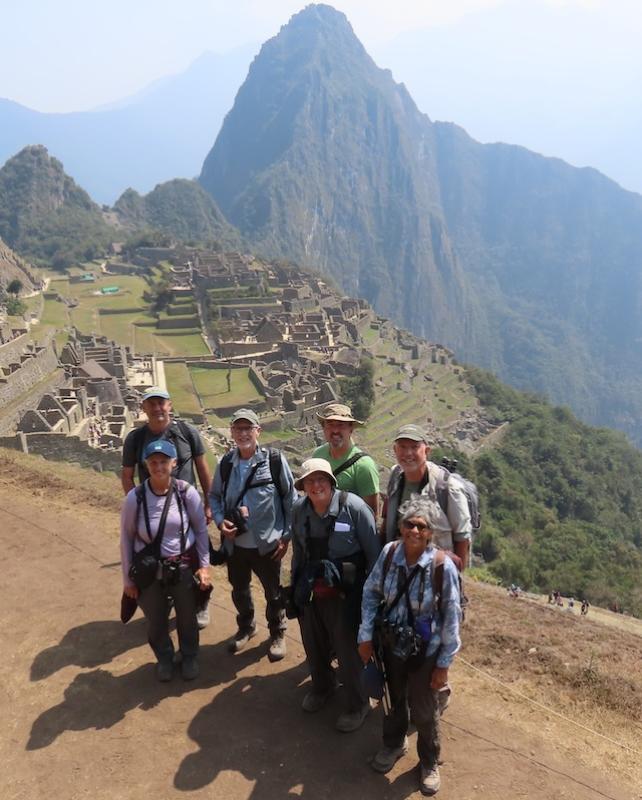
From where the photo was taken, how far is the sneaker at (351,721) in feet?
12.0

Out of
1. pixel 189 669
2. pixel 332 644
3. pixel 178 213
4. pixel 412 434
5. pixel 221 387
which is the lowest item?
pixel 221 387

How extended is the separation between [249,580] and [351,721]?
114 cm

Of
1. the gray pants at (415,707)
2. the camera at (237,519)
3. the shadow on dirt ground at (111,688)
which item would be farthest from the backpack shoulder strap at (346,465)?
the shadow on dirt ground at (111,688)

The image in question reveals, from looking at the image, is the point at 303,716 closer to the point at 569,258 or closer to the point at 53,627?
the point at 53,627

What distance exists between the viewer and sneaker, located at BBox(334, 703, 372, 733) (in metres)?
3.65

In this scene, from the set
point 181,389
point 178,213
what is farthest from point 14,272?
point 178,213

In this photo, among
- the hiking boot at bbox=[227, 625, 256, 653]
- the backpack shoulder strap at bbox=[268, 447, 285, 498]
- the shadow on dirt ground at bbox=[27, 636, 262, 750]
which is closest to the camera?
the shadow on dirt ground at bbox=[27, 636, 262, 750]

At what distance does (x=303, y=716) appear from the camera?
12.5 ft

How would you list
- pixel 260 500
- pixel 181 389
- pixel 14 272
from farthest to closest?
1. pixel 14 272
2. pixel 181 389
3. pixel 260 500

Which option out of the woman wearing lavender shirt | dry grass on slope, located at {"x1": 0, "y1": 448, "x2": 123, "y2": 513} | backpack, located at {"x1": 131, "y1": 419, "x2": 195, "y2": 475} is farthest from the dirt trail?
dry grass on slope, located at {"x1": 0, "y1": 448, "x2": 123, "y2": 513}

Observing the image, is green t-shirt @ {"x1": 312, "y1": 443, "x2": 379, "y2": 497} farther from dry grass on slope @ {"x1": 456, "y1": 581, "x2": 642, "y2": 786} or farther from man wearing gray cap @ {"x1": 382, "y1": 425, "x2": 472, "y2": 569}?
dry grass on slope @ {"x1": 456, "y1": 581, "x2": 642, "y2": 786}

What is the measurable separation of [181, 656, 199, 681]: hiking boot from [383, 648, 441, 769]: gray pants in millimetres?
1329

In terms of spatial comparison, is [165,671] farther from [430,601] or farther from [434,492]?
[434,492]

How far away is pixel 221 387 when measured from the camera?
2589 cm
